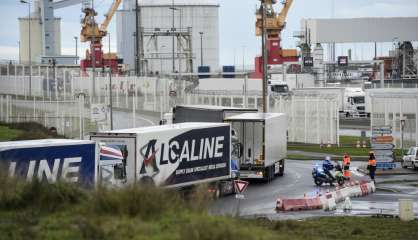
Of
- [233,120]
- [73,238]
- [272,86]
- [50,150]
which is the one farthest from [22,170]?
[272,86]

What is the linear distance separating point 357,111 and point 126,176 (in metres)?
75.2

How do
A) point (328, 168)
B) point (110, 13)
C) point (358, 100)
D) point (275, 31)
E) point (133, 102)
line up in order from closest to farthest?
point (328, 168) < point (133, 102) < point (358, 100) < point (275, 31) < point (110, 13)

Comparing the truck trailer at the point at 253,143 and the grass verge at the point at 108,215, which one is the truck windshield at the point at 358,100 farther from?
the grass verge at the point at 108,215

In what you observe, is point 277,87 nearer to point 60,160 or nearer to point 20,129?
point 20,129

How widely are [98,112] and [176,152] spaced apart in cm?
1823

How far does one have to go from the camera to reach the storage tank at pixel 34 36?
443 feet

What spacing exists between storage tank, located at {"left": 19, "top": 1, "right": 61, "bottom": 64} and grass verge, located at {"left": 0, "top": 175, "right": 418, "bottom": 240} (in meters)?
118

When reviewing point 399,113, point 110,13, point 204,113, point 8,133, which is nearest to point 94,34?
point 110,13

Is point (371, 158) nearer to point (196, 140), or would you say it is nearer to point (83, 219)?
point (196, 140)

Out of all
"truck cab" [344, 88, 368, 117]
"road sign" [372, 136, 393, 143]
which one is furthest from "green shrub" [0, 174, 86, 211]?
"truck cab" [344, 88, 368, 117]

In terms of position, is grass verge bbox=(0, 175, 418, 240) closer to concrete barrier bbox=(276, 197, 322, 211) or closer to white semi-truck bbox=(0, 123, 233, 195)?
white semi-truck bbox=(0, 123, 233, 195)

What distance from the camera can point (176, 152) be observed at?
3100 centimetres

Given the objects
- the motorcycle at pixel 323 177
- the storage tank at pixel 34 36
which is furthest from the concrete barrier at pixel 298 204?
the storage tank at pixel 34 36

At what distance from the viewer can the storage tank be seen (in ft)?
443
